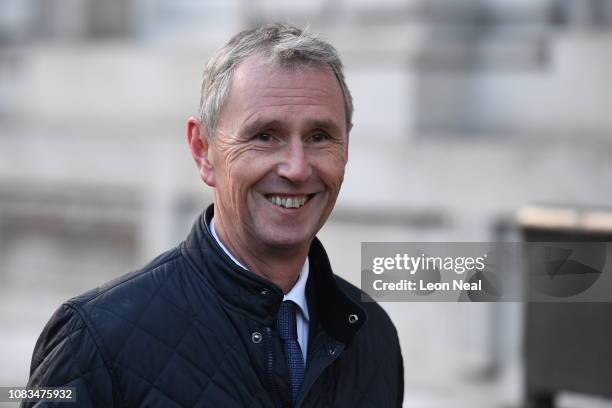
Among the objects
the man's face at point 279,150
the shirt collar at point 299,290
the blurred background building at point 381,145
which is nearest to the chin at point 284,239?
the man's face at point 279,150

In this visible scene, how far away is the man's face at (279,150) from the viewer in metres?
2.51

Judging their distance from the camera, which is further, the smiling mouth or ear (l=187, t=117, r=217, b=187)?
ear (l=187, t=117, r=217, b=187)

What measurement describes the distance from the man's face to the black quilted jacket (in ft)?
0.42

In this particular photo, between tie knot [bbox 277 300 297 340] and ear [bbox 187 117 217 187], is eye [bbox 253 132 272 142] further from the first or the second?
tie knot [bbox 277 300 297 340]

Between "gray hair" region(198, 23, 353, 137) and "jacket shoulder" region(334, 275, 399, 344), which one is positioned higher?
"gray hair" region(198, 23, 353, 137)

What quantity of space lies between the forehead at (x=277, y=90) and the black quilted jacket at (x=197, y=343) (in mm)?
343

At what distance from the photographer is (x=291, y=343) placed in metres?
2.62

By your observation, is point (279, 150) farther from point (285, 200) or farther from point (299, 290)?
point (299, 290)

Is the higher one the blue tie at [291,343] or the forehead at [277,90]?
the forehead at [277,90]

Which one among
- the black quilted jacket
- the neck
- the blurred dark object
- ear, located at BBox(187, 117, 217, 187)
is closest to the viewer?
the black quilted jacket

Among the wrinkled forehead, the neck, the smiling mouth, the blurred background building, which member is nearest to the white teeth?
the smiling mouth

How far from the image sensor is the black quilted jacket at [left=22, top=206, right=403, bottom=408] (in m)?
2.40

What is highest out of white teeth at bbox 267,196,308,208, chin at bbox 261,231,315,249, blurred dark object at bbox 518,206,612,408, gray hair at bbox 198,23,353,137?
gray hair at bbox 198,23,353,137

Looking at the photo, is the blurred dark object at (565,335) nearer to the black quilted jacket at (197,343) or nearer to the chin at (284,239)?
the black quilted jacket at (197,343)
